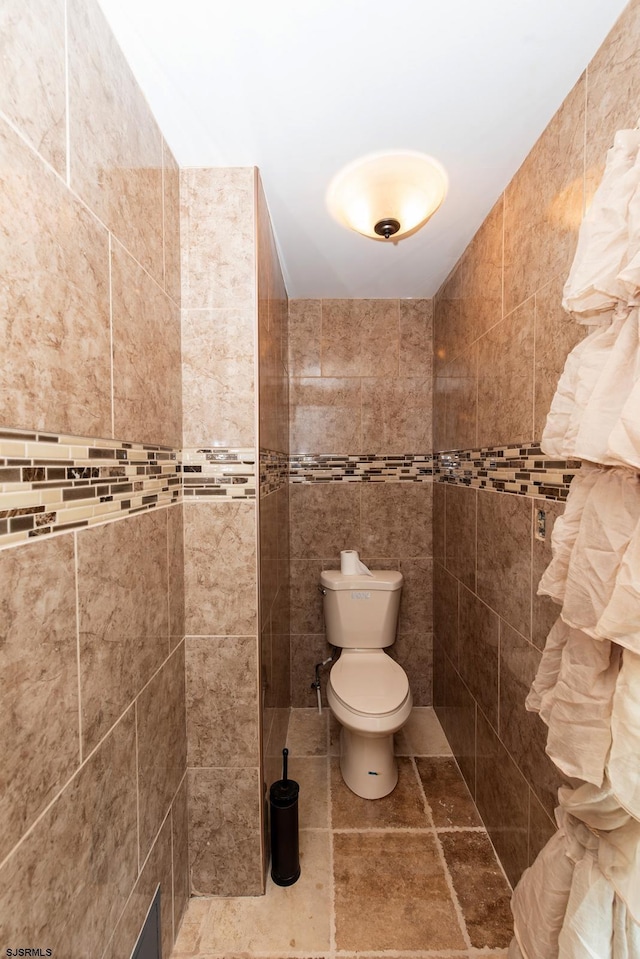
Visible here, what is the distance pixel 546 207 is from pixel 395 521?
1620 mm

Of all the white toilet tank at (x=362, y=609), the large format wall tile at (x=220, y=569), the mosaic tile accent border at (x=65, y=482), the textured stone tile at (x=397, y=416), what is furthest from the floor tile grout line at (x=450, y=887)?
the textured stone tile at (x=397, y=416)

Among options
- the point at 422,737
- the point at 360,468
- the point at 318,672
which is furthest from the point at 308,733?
the point at 360,468

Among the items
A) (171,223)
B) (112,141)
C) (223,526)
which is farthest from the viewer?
(223,526)

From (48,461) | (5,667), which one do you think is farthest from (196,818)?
(48,461)

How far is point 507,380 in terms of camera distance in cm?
150

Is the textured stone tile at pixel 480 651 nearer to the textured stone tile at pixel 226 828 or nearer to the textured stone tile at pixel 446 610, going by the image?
the textured stone tile at pixel 446 610

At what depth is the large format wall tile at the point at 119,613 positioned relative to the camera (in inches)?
33.1

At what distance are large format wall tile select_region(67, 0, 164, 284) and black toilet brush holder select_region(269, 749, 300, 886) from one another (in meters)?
1.68

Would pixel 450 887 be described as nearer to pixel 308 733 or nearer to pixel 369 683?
pixel 369 683

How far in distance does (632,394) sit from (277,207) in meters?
1.46

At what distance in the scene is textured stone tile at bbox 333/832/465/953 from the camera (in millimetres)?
1287

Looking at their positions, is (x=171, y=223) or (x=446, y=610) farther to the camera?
(x=446, y=610)

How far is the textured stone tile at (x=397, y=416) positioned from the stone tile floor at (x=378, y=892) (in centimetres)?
163

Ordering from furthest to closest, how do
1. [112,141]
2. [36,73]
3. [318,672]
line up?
[318,672] → [112,141] → [36,73]
